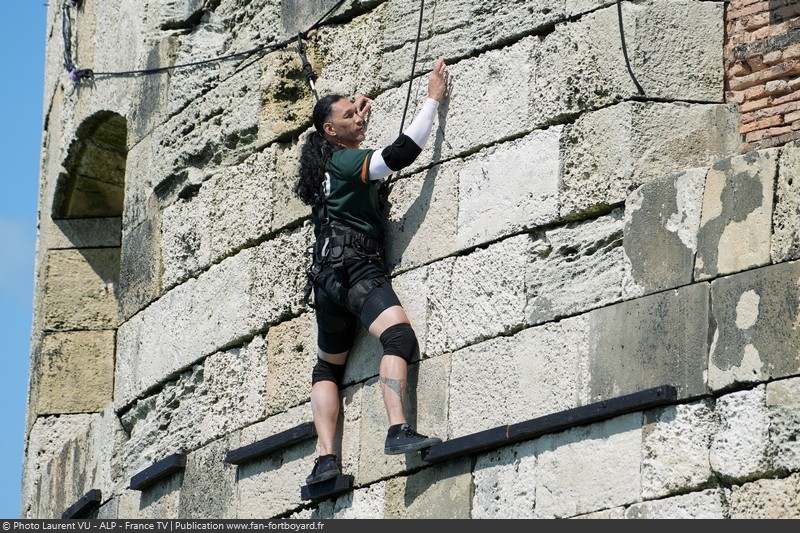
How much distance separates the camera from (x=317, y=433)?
7.70 meters

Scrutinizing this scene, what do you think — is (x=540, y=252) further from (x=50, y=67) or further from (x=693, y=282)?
(x=50, y=67)

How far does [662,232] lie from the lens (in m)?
6.59

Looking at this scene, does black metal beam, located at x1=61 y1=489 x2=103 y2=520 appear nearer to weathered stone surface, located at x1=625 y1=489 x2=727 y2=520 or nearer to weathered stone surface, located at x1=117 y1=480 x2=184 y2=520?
weathered stone surface, located at x1=117 y1=480 x2=184 y2=520

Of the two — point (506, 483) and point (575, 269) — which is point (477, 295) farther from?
point (506, 483)

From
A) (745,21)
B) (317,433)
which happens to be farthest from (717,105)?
(317,433)

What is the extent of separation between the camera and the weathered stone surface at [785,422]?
595 cm

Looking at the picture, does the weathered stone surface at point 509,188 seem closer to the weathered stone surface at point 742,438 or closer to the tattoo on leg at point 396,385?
the tattoo on leg at point 396,385

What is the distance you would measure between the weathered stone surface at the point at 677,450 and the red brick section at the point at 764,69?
1268mm

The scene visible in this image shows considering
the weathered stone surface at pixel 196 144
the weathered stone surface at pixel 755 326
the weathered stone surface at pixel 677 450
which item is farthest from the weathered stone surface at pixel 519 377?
the weathered stone surface at pixel 196 144

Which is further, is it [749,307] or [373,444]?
[373,444]

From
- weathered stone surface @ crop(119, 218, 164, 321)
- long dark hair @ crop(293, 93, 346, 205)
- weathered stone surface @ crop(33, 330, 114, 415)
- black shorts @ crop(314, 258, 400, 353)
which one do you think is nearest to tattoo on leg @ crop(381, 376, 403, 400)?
black shorts @ crop(314, 258, 400, 353)

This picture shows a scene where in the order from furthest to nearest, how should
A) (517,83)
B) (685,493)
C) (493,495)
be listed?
(517,83) < (493,495) < (685,493)

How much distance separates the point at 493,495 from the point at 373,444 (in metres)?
0.84

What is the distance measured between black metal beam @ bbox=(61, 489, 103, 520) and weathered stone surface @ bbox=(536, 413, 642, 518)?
368 cm
